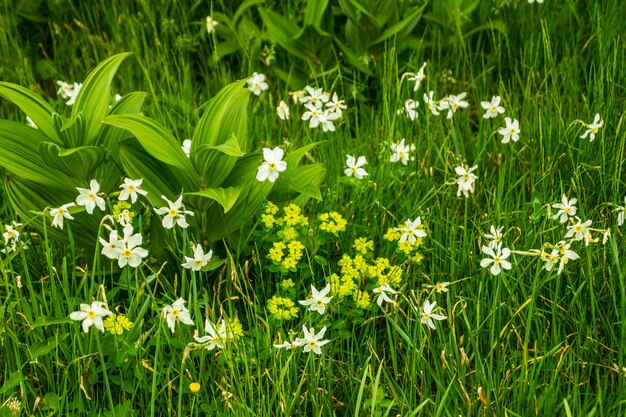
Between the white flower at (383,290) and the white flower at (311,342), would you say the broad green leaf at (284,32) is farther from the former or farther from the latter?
the white flower at (311,342)

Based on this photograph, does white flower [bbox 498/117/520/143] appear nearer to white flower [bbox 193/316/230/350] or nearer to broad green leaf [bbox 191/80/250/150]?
broad green leaf [bbox 191/80/250/150]

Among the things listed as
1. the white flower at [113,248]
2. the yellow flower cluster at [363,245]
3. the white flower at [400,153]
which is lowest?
the yellow flower cluster at [363,245]

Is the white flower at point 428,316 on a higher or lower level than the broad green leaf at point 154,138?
lower

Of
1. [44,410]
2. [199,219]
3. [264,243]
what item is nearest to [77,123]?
[199,219]

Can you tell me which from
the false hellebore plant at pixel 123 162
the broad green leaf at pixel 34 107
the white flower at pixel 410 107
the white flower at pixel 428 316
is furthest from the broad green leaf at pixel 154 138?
the white flower at pixel 410 107

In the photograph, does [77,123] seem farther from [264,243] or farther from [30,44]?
[30,44]

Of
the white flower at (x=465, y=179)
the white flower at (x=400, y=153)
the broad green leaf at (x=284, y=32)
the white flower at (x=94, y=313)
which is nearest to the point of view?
the white flower at (x=94, y=313)

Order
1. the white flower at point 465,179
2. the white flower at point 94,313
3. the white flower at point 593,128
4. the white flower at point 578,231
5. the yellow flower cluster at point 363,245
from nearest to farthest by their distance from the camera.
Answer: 1. the white flower at point 94,313
2. the white flower at point 578,231
3. the yellow flower cluster at point 363,245
4. the white flower at point 465,179
5. the white flower at point 593,128
